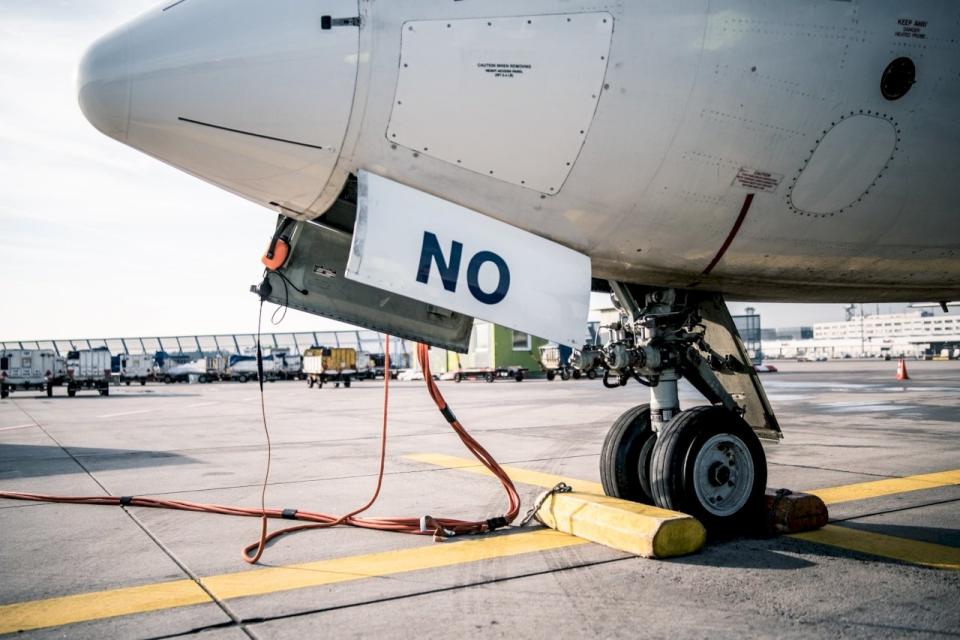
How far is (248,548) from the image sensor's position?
188 inches

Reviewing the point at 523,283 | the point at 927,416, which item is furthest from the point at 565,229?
the point at 927,416

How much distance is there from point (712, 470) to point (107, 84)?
4228 mm

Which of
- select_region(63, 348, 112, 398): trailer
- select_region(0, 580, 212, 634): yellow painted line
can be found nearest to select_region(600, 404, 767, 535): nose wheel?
select_region(0, 580, 212, 634): yellow painted line

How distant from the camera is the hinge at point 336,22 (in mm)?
3533

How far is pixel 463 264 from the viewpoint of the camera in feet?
12.8

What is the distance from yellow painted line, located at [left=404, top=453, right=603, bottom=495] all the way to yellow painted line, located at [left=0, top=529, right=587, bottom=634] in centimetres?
155

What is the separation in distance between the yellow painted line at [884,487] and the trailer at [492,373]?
32.1 m

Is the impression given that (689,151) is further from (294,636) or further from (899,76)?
(294,636)

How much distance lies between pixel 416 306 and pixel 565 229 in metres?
1.42

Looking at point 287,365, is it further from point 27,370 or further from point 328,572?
point 328,572

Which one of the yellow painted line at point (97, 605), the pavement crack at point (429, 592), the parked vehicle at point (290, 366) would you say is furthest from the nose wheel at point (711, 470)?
the parked vehicle at point (290, 366)

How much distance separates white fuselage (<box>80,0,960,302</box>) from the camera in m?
3.55

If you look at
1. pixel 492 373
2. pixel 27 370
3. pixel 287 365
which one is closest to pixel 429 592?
pixel 27 370

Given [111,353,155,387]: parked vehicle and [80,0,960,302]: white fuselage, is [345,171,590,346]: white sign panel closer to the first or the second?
[80,0,960,302]: white fuselage
